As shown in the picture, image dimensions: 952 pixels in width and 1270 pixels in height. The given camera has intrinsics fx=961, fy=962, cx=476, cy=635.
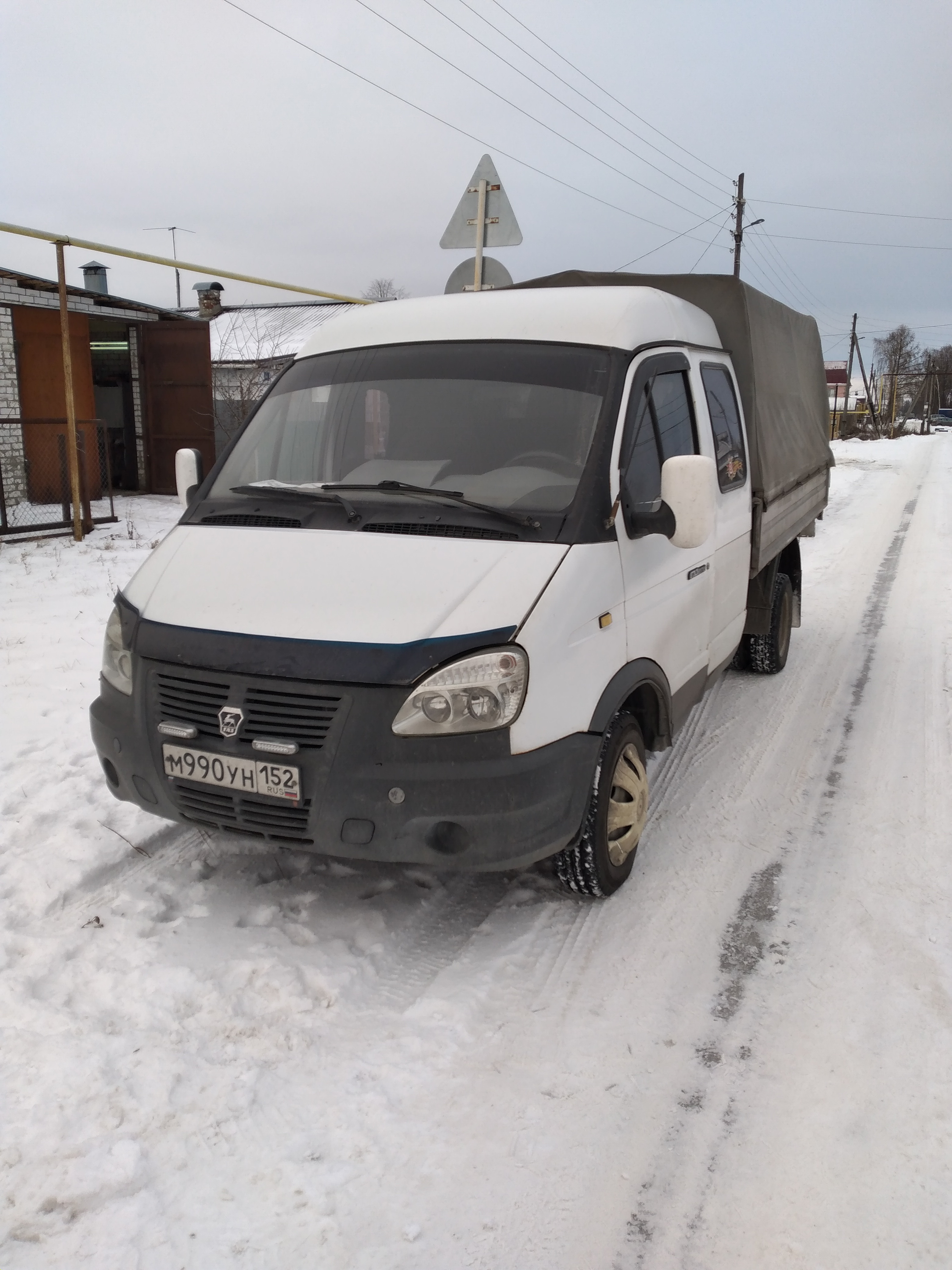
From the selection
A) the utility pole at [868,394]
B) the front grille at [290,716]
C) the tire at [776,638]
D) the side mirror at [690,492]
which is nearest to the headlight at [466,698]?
the front grille at [290,716]

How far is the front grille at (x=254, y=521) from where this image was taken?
140 inches

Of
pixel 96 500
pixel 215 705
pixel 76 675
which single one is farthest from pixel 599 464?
pixel 96 500

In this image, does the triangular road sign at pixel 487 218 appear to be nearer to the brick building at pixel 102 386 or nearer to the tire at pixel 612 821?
the tire at pixel 612 821

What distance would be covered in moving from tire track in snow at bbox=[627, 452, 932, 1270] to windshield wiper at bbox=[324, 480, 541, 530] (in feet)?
5.50

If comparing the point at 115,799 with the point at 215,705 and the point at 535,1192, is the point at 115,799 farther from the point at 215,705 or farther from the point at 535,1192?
the point at 535,1192

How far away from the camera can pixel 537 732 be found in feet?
9.95

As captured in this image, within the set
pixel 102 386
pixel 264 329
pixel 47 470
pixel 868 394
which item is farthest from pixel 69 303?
pixel 868 394

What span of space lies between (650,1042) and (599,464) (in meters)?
1.95

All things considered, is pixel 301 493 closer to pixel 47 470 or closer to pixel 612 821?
pixel 612 821

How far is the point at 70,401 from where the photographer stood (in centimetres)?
1046

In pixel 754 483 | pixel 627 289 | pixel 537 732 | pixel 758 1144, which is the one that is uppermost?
pixel 627 289

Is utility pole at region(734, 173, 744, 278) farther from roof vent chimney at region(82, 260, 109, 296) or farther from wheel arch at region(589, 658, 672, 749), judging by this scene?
wheel arch at region(589, 658, 672, 749)

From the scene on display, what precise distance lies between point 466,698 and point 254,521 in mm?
1272

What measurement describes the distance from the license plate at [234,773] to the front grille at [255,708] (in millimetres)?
77
